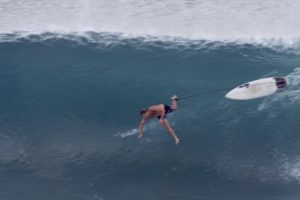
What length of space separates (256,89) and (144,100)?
659cm

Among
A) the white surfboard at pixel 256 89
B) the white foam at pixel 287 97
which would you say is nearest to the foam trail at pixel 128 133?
the white surfboard at pixel 256 89

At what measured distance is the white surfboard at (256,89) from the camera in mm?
34500

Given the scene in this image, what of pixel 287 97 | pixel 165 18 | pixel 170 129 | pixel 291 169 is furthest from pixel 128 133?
pixel 165 18

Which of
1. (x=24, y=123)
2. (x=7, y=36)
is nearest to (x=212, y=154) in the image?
(x=24, y=123)

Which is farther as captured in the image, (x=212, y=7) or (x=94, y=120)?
(x=212, y=7)

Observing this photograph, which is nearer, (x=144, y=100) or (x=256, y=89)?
(x=256, y=89)

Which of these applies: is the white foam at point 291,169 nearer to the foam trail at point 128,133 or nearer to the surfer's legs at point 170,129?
the surfer's legs at point 170,129

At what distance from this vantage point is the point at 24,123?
34.9m

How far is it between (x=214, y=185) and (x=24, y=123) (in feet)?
38.0

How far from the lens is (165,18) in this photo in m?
42.4

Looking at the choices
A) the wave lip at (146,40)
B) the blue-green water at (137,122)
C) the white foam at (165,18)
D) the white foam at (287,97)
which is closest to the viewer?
the blue-green water at (137,122)

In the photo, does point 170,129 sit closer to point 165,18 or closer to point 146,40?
point 146,40

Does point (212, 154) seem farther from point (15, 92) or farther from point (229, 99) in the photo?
point (15, 92)

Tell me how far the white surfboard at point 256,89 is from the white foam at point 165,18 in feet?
20.5
